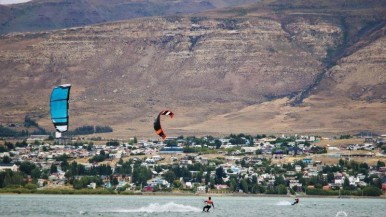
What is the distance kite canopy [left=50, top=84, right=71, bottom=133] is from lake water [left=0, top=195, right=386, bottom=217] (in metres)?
23.6

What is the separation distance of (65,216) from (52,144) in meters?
97.9

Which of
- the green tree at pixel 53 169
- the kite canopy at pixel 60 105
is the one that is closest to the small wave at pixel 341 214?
the kite canopy at pixel 60 105

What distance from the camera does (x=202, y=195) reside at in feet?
449

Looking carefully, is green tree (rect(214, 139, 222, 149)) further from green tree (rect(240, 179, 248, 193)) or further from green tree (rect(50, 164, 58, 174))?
green tree (rect(240, 179, 248, 193))

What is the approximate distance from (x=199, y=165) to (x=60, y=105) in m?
91.6

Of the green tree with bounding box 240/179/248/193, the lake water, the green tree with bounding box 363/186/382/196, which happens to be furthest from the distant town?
the lake water

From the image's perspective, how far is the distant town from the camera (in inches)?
5487

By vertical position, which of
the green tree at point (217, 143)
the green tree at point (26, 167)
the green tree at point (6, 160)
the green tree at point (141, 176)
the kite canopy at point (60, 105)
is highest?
the green tree at point (217, 143)

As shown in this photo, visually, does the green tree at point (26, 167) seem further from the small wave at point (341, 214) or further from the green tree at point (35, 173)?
the small wave at point (341, 214)

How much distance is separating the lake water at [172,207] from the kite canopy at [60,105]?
77.4 feet

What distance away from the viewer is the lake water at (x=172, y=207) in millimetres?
93000

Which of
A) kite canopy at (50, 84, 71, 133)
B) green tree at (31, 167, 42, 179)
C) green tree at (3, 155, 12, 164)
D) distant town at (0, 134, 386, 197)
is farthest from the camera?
green tree at (3, 155, 12, 164)

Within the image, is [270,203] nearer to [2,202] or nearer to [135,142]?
[2,202]

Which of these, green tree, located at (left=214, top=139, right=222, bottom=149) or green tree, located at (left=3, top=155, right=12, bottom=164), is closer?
green tree, located at (left=3, top=155, right=12, bottom=164)
